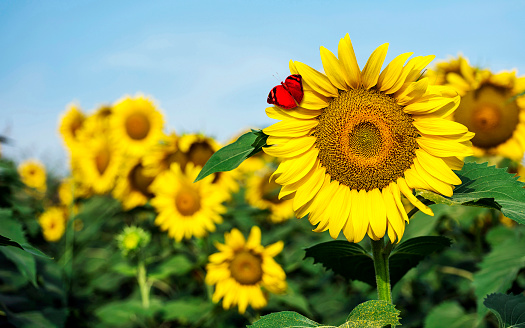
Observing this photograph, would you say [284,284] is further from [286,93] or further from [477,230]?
[286,93]

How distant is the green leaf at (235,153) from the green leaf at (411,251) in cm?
48

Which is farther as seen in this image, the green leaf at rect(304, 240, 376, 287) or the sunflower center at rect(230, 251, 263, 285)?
the sunflower center at rect(230, 251, 263, 285)

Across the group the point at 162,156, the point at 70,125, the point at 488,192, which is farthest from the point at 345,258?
the point at 70,125

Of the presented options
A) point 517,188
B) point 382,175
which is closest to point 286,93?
point 382,175

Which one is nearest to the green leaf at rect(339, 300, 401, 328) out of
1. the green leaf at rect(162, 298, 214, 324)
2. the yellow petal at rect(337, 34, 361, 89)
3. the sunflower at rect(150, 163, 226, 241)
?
the yellow petal at rect(337, 34, 361, 89)

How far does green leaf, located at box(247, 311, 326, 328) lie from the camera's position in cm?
103

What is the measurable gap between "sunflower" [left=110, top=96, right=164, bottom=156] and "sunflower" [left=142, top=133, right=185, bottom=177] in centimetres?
77

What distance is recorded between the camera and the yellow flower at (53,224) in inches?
260

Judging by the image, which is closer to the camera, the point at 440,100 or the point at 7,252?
the point at 440,100

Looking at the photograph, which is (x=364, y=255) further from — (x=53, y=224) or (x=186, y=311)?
(x=53, y=224)

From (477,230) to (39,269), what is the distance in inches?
111

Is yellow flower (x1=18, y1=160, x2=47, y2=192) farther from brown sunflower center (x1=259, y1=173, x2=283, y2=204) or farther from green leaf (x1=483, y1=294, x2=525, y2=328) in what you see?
green leaf (x1=483, y1=294, x2=525, y2=328)

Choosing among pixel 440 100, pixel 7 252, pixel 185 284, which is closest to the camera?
pixel 440 100

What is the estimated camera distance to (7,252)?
1745mm
